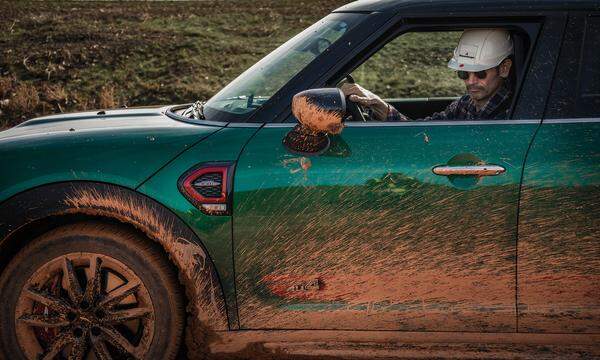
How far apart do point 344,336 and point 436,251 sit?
1.70 feet

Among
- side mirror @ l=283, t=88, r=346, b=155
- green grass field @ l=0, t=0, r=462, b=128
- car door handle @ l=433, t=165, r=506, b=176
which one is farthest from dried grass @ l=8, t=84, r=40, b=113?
car door handle @ l=433, t=165, r=506, b=176

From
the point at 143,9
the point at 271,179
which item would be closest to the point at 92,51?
the point at 143,9

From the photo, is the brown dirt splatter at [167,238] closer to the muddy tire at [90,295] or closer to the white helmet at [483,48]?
the muddy tire at [90,295]

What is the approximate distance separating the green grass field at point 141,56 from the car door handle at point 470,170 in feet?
29.1

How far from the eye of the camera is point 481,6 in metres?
3.26

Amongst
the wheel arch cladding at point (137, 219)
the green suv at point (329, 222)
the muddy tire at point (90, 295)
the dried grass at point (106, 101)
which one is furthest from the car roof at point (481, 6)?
the dried grass at point (106, 101)

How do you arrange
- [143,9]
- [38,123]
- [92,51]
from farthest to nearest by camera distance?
[143,9], [92,51], [38,123]

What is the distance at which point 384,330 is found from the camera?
3.05 m

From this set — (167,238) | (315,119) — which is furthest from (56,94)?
(315,119)

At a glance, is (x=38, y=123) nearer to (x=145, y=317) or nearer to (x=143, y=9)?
(x=145, y=317)

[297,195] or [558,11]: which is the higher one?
[558,11]

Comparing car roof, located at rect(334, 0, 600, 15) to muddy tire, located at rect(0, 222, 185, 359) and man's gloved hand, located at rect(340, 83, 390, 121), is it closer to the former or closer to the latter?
man's gloved hand, located at rect(340, 83, 390, 121)

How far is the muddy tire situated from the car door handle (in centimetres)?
118

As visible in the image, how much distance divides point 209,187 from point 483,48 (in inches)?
57.7
